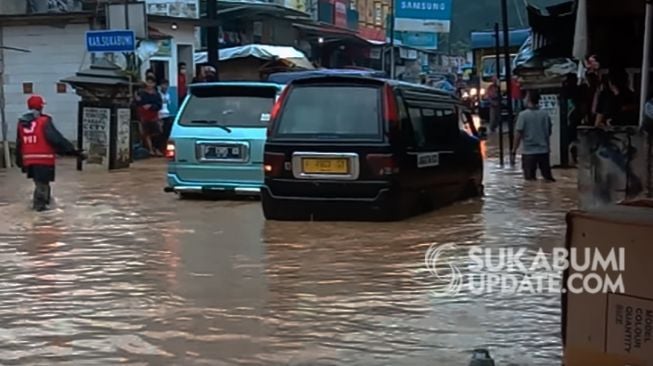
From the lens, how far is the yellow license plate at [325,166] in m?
11.6

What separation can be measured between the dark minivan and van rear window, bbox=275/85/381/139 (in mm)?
10

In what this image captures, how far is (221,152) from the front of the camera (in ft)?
46.1

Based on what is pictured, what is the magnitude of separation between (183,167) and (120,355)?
784 cm

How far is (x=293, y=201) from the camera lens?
11906 mm

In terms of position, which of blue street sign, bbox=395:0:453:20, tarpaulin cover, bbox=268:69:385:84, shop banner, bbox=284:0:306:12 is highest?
shop banner, bbox=284:0:306:12

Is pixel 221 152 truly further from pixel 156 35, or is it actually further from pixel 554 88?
pixel 156 35

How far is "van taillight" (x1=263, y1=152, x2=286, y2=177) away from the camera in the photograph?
11.8m

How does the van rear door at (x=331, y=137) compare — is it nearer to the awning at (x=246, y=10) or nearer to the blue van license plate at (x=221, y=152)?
the blue van license plate at (x=221, y=152)

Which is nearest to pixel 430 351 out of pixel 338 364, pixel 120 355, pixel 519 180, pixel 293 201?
pixel 338 364

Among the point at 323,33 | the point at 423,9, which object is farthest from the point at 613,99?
the point at 323,33

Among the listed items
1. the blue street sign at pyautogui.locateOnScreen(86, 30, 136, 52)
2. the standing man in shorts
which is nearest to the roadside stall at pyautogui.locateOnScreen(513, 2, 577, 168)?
the blue street sign at pyautogui.locateOnScreen(86, 30, 136, 52)

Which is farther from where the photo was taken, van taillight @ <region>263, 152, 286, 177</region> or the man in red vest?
the man in red vest

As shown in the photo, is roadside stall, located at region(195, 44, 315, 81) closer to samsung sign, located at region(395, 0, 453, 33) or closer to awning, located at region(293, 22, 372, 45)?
samsung sign, located at region(395, 0, 453, 33)

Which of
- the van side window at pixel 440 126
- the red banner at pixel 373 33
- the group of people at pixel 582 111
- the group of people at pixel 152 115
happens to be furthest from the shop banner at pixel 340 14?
the van side window at pixel 440 126
